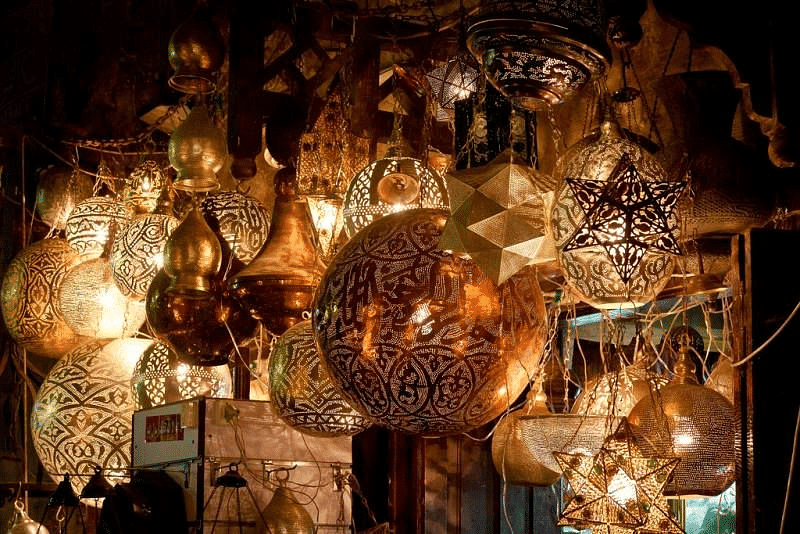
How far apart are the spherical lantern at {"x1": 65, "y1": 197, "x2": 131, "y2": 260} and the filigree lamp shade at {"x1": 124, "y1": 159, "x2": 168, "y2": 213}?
60mm

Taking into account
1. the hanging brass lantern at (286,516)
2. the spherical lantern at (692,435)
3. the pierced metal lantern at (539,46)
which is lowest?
the hanging brass lantern at (286,516)

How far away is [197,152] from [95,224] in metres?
1.08

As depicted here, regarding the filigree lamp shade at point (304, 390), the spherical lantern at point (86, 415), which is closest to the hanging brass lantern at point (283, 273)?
the filigree lamp shade at point (304, 390)

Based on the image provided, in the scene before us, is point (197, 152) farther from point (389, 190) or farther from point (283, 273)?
point (389, 190)

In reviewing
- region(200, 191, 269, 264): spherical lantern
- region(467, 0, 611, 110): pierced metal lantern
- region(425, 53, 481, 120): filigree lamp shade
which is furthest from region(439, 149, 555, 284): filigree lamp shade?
region(200, 191, 269, 264): spherical lantern

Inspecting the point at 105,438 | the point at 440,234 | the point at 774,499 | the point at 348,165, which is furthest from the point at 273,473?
the point at 774,499

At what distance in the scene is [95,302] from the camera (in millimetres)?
4367

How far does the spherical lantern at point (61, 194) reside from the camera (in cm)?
492

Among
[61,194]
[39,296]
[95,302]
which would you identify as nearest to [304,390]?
[95,302]

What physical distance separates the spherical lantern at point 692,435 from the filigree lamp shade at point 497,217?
53cm

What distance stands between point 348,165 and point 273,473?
0.97m

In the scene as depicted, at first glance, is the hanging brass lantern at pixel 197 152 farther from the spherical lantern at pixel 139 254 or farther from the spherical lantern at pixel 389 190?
the spherical lantern at pixel 389 190

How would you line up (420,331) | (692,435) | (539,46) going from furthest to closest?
(692,435) → (420,331) → (539,46)

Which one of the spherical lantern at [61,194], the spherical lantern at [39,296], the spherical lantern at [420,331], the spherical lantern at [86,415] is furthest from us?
the spherical lantern at [61,194]
